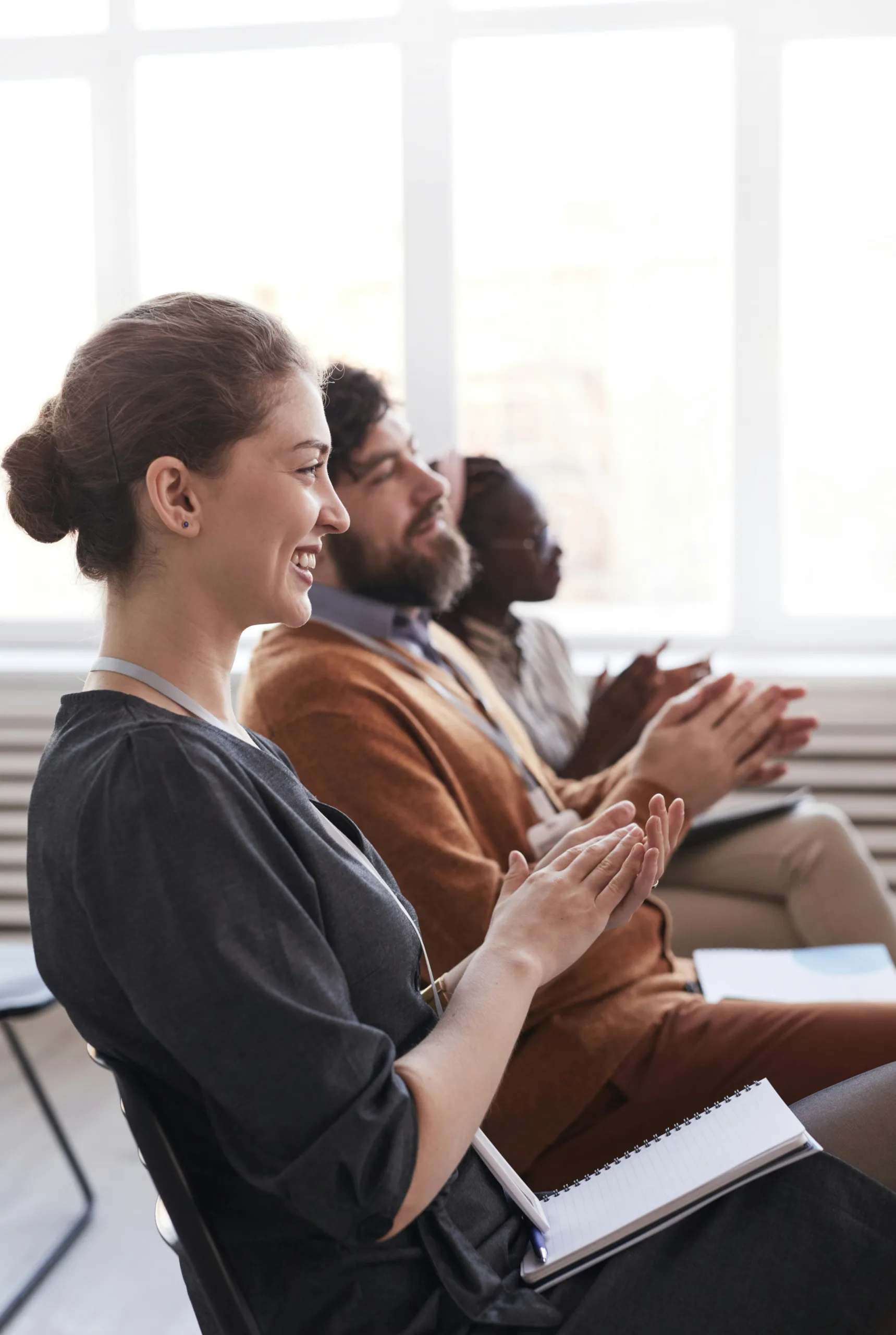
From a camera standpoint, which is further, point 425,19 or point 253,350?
point 425,19

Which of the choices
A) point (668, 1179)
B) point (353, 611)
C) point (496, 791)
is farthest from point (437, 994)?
point (353, 611)

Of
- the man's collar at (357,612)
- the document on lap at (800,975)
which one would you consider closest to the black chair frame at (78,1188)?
the man's collar at (357,612)

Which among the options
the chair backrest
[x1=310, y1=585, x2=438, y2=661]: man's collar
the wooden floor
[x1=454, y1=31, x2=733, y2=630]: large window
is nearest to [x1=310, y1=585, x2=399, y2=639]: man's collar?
[x1=310, y1=585, x2=438, y2=661]: man's collar

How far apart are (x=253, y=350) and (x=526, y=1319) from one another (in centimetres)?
73

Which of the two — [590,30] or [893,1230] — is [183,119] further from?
[893,1230]

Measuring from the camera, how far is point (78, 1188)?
7.31 ft

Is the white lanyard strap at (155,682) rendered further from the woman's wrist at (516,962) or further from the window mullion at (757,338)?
the window mullion at (757,338)

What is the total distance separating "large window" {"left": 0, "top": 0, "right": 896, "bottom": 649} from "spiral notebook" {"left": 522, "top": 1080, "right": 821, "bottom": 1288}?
2.32 metres

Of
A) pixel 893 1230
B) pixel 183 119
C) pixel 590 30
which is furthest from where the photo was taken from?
pixel 183 119

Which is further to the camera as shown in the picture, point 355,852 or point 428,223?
point 428,223

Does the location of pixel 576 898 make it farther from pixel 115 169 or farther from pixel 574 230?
pixel 115 169

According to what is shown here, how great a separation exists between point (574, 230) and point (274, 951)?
9.14 ft

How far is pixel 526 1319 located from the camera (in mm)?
864

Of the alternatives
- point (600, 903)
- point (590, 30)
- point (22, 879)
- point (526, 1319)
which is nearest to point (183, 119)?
point (590, 30)
